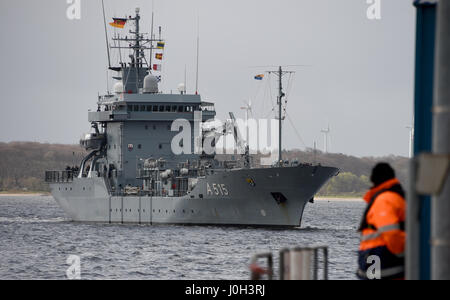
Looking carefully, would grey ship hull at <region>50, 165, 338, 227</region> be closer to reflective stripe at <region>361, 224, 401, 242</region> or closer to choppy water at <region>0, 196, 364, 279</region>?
choppy water at <region>0, 196, 364, 279</region>

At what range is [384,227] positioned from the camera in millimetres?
9461

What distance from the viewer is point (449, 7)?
701cm

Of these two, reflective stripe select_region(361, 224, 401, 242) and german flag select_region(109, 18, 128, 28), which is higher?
german flag select_region(109, 18, 128, 28)

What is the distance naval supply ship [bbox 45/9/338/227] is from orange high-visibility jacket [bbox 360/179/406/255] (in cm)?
4070

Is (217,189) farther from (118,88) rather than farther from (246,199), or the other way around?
(118,88)

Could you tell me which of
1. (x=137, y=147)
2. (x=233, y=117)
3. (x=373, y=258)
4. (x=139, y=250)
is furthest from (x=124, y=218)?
(x=373, y=258)

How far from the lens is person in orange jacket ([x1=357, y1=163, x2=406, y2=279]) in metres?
9.46

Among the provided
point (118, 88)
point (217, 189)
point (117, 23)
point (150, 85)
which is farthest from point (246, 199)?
point (117, 23)

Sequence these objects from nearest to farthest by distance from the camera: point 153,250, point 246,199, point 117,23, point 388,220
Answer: point 388,220 → point 153,250 → point 246,199 → point 117,23

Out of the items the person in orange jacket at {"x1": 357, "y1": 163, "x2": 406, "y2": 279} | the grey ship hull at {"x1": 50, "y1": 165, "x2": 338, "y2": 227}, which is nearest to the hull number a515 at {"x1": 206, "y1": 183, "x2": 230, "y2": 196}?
the grey ship hull at {"x1": 50, "y1": 165, "x2": 338, "y2": 227}

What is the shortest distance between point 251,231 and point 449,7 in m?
42.2

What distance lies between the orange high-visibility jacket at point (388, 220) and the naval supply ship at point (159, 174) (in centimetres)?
4070

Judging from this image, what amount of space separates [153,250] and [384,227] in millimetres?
29787

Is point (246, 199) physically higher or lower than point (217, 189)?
lower
